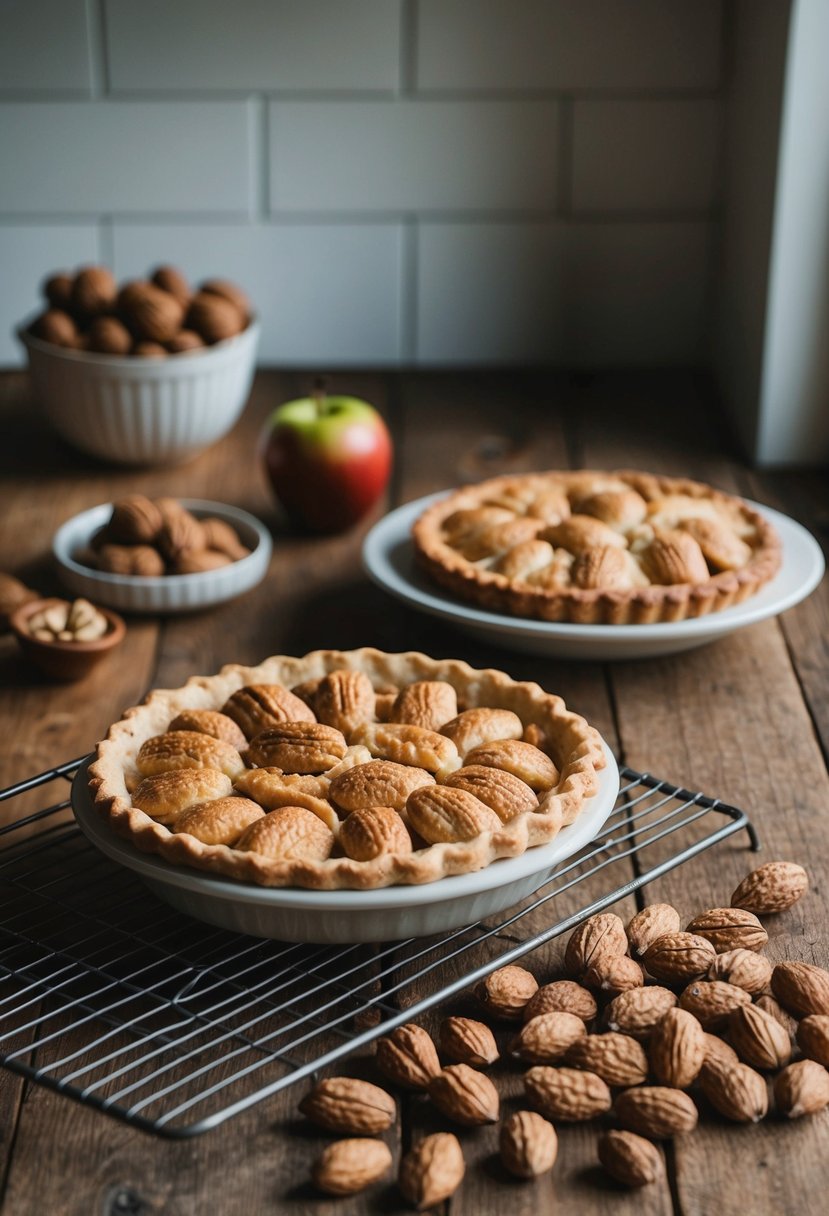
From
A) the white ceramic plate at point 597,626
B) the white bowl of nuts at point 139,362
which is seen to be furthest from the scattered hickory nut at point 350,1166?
the white bowl of nuts at point 139,362

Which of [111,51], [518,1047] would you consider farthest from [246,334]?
[518,1047]

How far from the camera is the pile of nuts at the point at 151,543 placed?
1958mm

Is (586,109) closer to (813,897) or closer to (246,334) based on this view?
(246,334)

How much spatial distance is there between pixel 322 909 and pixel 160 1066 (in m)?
0.17

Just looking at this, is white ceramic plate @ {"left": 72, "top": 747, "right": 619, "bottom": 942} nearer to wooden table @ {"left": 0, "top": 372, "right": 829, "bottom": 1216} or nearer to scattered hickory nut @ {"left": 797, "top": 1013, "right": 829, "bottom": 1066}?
wooden table @ {"left": 0, "top": 372, "right": 829, "bottom": 1216}

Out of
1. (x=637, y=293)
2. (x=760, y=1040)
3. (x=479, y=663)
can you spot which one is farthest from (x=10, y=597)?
(x=637, y=293)

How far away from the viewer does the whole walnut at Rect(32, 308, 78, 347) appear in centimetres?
230

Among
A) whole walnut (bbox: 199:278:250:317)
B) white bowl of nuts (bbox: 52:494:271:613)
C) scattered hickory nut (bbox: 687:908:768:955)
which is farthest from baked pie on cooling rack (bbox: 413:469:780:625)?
whole walnut (bbox: 199:278:250:317)

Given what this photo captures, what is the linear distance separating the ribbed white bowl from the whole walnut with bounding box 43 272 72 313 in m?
0.07

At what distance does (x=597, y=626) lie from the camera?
1.74 meters

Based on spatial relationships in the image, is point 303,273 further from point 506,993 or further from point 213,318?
point 506,993

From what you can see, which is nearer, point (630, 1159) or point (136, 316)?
point (630, 1159)

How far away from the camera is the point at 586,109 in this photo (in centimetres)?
276

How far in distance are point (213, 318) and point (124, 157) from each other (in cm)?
63
